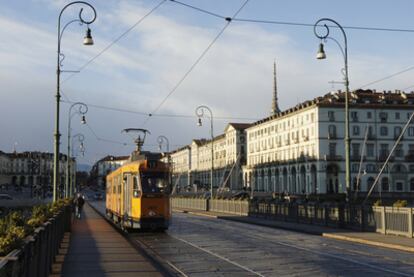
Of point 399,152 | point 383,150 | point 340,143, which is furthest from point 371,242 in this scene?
point 399,152

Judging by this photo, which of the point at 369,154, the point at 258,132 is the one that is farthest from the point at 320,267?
the point at 258,132

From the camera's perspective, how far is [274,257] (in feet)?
56.5

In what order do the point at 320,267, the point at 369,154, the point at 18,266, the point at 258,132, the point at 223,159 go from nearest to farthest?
the point at 18,266, the point at 320,267, the point at 369,154, the point at 258,132, the point at 223,159

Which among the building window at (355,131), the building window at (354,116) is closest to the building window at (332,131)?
the building window at (355,131)

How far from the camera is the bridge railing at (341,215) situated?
79.0 ft

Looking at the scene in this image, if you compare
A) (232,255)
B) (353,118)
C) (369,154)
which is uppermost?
(353,118)

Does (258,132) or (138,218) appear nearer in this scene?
(138,218)

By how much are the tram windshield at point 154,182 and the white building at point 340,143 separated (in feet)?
276

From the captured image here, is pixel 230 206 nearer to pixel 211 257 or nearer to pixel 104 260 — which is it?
pixel 211 257

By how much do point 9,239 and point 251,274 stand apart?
280 inches

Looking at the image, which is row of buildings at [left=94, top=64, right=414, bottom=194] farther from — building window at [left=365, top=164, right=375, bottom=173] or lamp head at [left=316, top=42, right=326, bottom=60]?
lamp head at [left=316, top=42, right=326, bottom=60]

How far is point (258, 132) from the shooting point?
14738cm

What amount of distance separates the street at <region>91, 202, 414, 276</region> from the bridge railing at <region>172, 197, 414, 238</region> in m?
2.77

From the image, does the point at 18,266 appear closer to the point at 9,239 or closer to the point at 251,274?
the point at 9,239
